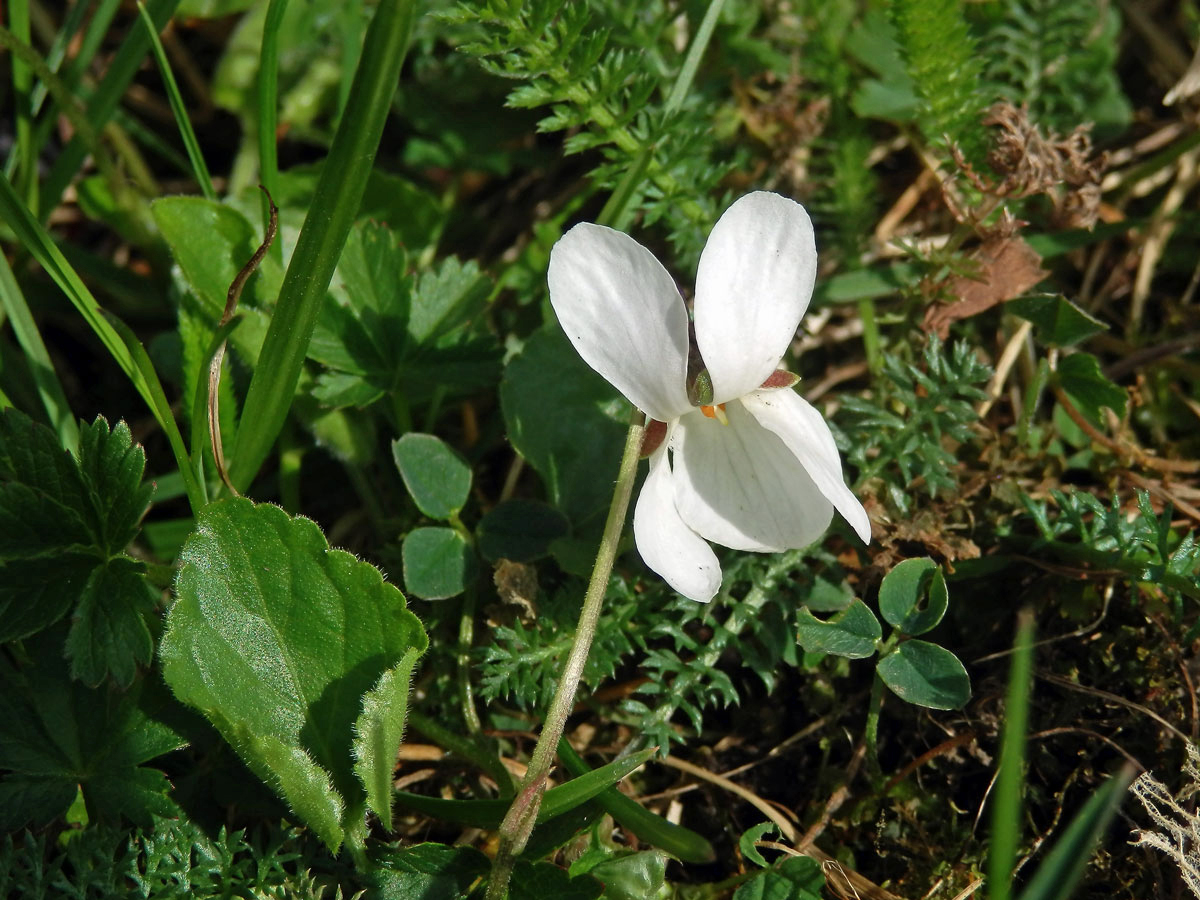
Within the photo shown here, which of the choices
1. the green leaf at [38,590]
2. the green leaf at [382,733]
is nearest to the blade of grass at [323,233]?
the green leaf at [38,590]

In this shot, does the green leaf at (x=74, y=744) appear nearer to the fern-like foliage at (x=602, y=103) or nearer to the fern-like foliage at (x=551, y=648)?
the fern-like foliage at (x=551, y=648)

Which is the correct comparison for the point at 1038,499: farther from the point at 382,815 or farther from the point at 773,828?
the point at 382,815

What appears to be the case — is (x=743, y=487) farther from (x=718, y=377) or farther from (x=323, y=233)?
(x=323, y=233)

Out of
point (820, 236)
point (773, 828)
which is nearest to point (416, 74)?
point (820, 236)

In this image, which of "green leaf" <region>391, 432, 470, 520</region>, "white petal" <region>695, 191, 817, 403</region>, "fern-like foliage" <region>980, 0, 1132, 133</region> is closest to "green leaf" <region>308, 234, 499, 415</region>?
"green leaf" <region>391, 432, 470, 520</region>

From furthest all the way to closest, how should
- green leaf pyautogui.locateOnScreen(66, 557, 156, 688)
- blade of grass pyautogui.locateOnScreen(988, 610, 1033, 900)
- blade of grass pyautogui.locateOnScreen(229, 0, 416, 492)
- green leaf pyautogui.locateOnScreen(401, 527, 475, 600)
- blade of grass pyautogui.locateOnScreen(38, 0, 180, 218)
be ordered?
blade of grass pyautogui.locateOnScreen(38, 0, 180, 218) < green leaf pyautogui.locateOnScreen(401, 527, 475, 600) < green leaf pyautogui.locateOnScreen(66, 557, 156, 688) < blade of grass pyautogui.locateOnScreen(229, 0, 416, 492) < blade of grass pyautogui.locateOnScreen(988, 610, 1033, 900)

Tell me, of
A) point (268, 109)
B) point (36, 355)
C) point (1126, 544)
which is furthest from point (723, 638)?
point (36, 355)

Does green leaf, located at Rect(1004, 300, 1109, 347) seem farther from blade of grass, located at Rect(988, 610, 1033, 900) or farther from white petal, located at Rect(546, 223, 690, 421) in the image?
blade of grass, located at Rect(988, 610, 1033, 900)
